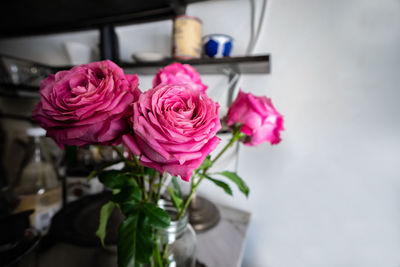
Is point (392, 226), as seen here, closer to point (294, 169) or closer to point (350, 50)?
point (294, 169)

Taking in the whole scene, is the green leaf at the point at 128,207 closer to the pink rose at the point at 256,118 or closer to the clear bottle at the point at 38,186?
the pink rose at the point at 256,118

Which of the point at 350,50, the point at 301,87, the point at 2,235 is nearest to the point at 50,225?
the point at 2,235

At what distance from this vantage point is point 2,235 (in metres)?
0.30

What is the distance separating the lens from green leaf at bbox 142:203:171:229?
8.2 inches

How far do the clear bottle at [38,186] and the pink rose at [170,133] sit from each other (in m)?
0.55

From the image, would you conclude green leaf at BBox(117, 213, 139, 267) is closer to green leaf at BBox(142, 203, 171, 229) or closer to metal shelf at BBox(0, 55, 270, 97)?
green leaf at BBox(142, 203, 171, 229)

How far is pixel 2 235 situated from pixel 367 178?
0.86 m

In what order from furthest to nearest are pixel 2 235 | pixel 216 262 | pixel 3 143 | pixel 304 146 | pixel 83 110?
1. pixel 3 143
2. pixel 304 146
3. pixel 216 262
4. pixel 2 235
5. pixel 83 110

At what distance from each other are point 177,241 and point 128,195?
0.50 ft

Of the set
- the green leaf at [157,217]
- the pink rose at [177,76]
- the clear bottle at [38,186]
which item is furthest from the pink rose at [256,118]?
the clear bottle at [38,186]

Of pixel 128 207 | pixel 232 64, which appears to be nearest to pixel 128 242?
pixel 128 207

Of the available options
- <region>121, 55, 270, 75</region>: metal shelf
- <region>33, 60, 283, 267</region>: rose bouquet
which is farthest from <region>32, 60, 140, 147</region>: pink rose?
<region>121, 55, 270, 75</region>: metal shelf

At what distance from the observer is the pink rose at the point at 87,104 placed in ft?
0.56

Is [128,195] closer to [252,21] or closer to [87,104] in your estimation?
[87,104]
